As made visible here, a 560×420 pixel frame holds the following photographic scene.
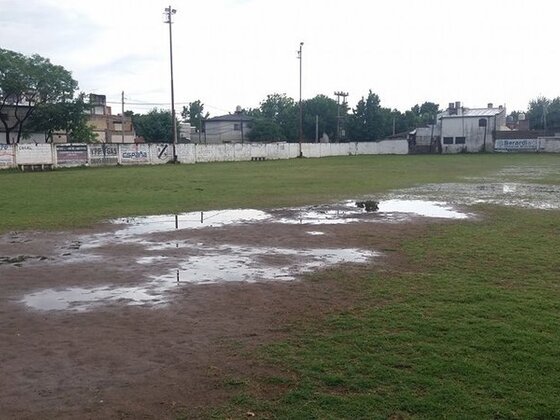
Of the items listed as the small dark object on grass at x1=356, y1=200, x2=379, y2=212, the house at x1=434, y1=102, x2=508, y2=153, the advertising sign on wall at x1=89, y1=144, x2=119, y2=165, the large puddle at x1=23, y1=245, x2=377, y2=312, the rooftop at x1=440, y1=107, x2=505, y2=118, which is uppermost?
the rooftop at x1=440, y1=107, x2=505, y2=118

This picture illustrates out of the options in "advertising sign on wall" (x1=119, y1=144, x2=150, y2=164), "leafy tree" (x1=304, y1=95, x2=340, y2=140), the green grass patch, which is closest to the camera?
the green grass patch

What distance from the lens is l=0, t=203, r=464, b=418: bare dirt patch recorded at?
4980 mm

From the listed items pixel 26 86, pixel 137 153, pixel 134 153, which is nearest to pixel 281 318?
pixel 134 153

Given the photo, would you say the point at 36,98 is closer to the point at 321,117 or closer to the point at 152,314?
the point at 321,117

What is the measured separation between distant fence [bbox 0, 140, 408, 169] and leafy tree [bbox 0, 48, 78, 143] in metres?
12.9

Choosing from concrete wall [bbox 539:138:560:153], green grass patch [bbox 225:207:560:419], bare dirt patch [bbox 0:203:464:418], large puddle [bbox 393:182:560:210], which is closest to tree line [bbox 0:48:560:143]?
concrete wall [bbox 539:138:560:153]

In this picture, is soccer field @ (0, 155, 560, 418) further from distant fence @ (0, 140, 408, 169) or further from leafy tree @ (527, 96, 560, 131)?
leafy tree @ (527, 96, 560, 131)

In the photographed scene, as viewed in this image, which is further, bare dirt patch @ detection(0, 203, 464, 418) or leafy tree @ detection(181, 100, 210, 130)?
leafy tree @ detection(181, 100, 210, 130)

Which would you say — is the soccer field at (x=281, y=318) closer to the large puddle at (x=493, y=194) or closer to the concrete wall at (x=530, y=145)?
the large puddle at (x=493, y=194)

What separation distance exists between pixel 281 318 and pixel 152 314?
166 centimetres

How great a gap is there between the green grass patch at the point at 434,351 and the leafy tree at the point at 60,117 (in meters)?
55.1

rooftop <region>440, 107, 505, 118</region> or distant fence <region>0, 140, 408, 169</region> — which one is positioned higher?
rooftop <region>440, 107, 505, 118</region>

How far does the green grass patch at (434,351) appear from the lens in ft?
15.1

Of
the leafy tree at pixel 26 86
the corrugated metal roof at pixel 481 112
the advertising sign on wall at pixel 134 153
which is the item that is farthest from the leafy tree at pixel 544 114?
the leafy tree at pixel 26 86
